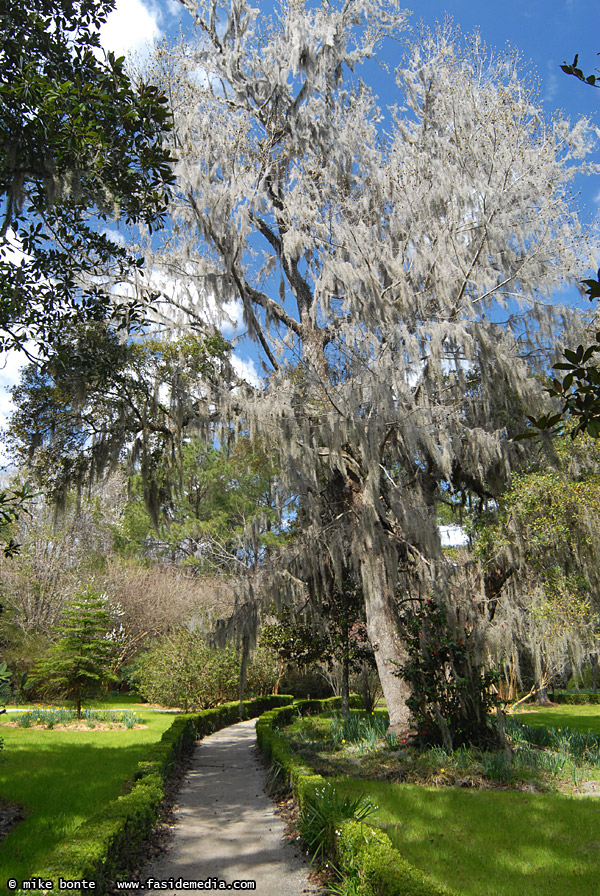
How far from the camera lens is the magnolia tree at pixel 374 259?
939 centimetres

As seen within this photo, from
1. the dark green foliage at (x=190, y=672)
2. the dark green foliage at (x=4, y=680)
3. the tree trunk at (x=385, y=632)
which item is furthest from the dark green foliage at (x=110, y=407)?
the dark green foliage at (x=190, y=672)

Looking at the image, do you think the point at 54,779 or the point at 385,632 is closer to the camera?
the point at 54,779

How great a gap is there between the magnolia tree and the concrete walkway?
3037 mm

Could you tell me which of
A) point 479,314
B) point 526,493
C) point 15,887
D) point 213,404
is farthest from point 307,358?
point 15,887

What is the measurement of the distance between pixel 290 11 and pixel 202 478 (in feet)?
53.6

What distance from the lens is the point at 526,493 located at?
909 cm

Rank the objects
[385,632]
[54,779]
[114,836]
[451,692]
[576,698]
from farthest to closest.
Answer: [576,698] < [385,632] < [451,692] < [54,779] < [114,836]

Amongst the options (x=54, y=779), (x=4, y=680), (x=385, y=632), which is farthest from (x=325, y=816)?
(x=385, y=632)

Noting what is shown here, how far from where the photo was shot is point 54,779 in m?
6.51

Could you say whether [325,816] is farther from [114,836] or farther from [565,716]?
[565,716]

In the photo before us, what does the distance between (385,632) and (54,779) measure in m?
5.29

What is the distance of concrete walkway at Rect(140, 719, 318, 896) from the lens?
417 cm

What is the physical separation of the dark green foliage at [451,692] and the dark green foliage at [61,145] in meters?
6.53

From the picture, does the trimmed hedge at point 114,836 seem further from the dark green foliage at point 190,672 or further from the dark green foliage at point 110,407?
the dark green foliage at point 190,672
